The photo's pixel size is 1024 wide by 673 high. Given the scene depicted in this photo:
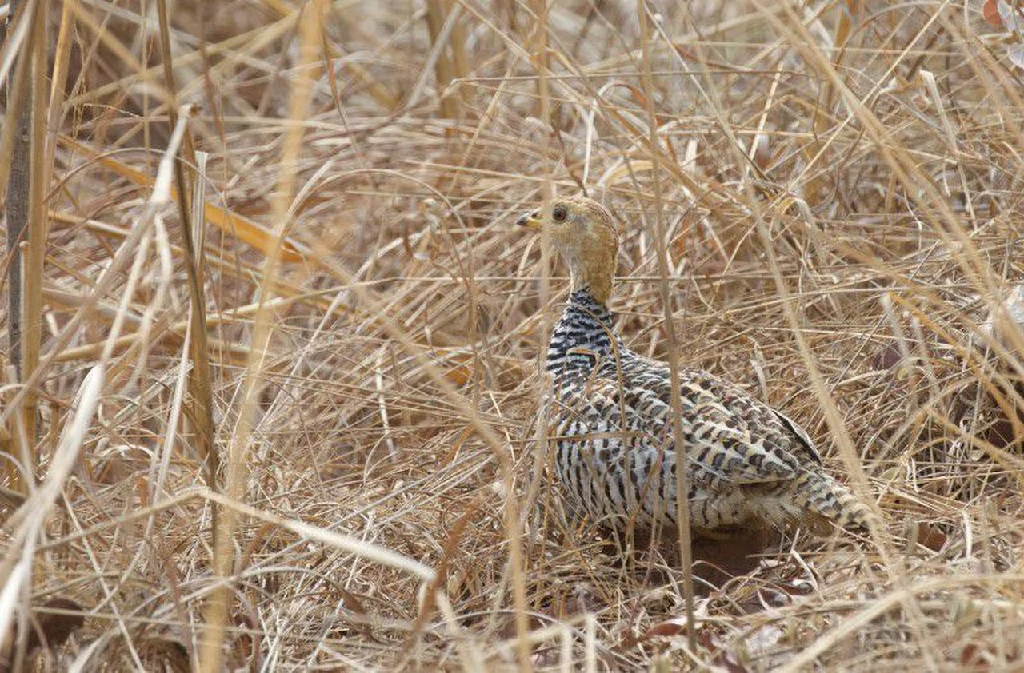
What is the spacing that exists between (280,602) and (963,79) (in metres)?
3.61

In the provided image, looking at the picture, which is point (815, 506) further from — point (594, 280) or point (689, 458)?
point (594, 280)

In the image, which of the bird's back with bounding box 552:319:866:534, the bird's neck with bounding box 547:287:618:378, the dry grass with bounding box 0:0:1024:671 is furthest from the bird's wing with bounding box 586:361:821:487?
the bird's neck with bounding box 547:287:618:378

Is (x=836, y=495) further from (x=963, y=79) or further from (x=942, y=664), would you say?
(x=963, y=79)

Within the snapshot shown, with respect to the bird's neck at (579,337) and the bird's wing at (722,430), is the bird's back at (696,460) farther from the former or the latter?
the bird's neck at (579,337)

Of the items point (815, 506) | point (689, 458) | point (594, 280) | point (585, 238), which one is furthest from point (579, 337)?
point (815, 506)

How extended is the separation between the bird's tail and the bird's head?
984 millimetres

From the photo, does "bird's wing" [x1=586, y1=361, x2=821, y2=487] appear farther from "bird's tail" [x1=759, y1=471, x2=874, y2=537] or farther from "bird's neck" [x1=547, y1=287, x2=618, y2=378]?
"bird's neck" [x1=547, y1=287, x2=618, y2=378]

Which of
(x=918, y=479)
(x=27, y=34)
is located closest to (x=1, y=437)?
(x=27, y=34)

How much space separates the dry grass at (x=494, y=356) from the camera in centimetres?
227

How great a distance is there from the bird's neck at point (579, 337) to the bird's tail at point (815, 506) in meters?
0.69

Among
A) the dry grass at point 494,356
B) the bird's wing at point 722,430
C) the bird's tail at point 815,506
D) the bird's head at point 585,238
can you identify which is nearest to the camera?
the dry grass at point 494,356

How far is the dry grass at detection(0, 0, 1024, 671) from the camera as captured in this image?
2.27 metres

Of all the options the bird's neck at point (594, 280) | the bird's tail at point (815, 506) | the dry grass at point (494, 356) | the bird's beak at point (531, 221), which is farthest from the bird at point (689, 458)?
the bird's beak at point (531, 221)

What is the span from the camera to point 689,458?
3.25m
